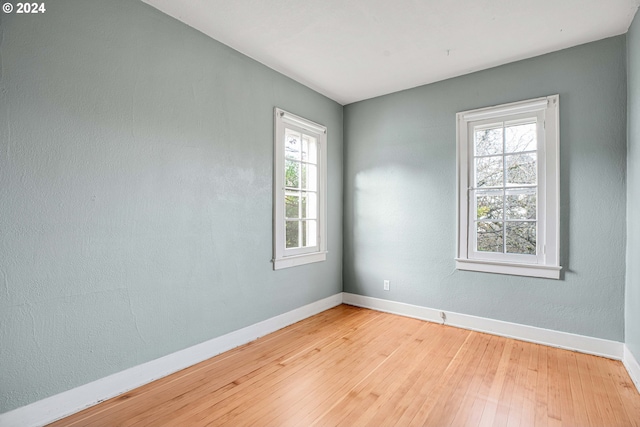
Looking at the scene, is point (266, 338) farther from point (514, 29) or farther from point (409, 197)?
point (514, 29)

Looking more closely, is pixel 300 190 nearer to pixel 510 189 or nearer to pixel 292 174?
pixel 292 174

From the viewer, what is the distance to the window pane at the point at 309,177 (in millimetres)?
3717

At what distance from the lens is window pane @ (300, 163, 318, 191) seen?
3.72 metres

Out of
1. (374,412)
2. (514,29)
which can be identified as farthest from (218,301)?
(514,29)

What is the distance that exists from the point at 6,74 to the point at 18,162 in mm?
462

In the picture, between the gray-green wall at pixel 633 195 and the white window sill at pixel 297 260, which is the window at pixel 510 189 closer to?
the gray-green wall at pixel 633 195

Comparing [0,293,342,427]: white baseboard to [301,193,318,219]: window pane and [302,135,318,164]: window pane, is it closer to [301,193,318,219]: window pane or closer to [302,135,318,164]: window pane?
[301,193,318,219]: window pane

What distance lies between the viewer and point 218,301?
2.72 meters

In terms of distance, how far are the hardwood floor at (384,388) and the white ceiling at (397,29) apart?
270 centimetres

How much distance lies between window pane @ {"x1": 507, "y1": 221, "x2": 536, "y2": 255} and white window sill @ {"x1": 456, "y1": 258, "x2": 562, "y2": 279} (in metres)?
0.15

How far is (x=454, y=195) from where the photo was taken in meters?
3.42

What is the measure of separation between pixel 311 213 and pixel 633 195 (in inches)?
113

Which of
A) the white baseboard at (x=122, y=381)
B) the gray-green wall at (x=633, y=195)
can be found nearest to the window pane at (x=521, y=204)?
the gray-green wall at (x=633, y=195)

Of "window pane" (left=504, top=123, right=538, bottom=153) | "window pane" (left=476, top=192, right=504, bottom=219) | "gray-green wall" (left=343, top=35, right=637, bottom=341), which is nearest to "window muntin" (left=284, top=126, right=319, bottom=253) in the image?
"gray-green wall" (left=343, top=35, right=637, bottom=341)
